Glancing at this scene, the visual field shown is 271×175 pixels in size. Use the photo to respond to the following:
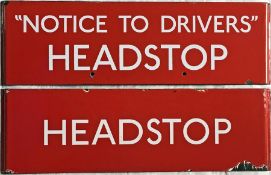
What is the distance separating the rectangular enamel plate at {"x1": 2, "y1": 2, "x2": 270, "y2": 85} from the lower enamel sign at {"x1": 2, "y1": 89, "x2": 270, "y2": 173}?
35mm

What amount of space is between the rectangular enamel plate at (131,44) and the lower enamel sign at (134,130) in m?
0.04

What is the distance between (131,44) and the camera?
970 millimetres

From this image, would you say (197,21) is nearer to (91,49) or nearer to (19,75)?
(91,49)

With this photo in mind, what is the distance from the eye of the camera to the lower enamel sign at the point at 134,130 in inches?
37.6

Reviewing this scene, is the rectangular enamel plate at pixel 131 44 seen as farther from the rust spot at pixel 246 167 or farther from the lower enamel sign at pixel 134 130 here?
the rust spot at pixel 246 167

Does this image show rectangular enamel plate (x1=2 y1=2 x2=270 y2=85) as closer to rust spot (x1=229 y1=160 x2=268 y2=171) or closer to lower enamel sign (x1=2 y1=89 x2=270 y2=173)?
lower enamel sign (x1=2 y1=89 x2=270 y2=173)

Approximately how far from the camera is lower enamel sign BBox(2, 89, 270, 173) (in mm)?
956

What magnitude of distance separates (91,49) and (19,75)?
0.16 metres

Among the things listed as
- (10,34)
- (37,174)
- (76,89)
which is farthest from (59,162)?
(10,34)

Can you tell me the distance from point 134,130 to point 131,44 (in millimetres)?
181

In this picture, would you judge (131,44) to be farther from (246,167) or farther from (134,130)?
(246,167)

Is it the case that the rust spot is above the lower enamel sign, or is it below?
below

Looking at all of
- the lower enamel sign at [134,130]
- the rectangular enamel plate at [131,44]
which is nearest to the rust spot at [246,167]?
the lower enamel sign at [134,130]

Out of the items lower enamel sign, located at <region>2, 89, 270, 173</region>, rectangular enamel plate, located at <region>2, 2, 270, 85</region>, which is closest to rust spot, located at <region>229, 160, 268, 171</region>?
lower enamel sign, located at <region>2, 89, 270, 173</region>
